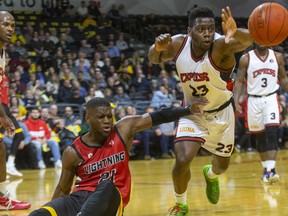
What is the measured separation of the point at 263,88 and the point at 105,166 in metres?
4.67

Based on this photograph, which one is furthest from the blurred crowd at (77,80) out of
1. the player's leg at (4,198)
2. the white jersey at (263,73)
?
the player's leg at (4,198)

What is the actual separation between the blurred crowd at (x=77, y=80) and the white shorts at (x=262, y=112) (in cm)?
487

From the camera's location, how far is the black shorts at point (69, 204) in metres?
4.61

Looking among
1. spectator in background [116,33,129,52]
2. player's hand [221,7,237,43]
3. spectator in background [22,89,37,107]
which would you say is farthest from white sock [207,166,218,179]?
spectator in background [116,33,129,52]

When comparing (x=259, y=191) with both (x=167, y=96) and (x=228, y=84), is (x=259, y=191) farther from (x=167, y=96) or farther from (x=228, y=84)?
(x=167, y=96)

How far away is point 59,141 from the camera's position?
13.4 meters

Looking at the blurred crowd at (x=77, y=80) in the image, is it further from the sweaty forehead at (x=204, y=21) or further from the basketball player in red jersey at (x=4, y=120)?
the sweaty forehead at (x=204, y=21)

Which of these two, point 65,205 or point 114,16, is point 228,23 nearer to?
point 65,205

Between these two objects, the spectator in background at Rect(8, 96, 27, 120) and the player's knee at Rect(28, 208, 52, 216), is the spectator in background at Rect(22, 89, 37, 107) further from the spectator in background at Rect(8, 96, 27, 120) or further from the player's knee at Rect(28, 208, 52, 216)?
the player's knee at Rect(28, 208, 52, 216)

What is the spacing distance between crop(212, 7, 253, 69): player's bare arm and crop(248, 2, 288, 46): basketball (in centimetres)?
8

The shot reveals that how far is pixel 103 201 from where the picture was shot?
4.52m

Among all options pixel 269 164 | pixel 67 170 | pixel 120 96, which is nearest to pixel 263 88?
pixel 269 164

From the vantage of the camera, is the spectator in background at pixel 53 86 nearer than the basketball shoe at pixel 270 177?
No

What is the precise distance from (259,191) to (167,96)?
838cm
